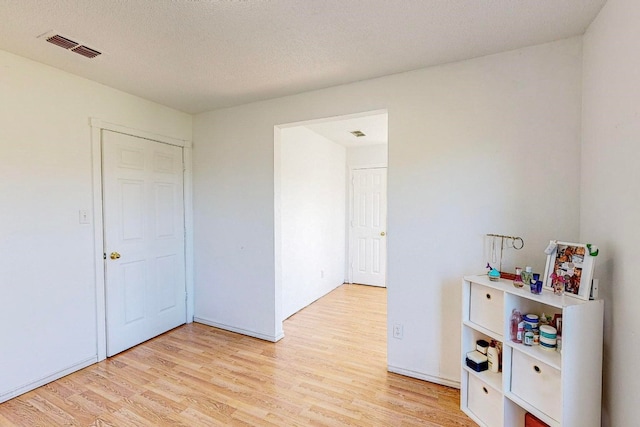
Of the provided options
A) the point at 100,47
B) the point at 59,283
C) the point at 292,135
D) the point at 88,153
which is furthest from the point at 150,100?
the point at 59,283

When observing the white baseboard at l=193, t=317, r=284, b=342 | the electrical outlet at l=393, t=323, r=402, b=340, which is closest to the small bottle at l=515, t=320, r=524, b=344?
the electrical outlet at l=393, t=323, r=402, b=340

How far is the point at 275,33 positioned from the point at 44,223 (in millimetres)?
2151

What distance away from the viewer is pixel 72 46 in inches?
78.5

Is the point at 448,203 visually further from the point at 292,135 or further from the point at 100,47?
the point at 100,47

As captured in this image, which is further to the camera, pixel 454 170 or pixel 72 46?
pixel 454 170

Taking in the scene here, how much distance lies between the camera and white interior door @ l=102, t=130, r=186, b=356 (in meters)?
2.72

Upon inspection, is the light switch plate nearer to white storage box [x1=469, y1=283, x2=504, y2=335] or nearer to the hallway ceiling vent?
the hallway ceiling vent

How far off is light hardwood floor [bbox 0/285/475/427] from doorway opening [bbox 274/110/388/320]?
626 mm

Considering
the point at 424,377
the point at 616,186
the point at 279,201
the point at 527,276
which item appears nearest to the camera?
the point at 616,186

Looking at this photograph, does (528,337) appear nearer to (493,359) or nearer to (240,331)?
(493,359)

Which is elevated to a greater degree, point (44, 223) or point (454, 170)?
point (454, 170)

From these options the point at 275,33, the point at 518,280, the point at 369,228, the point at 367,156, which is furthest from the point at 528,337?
the point at 367,156

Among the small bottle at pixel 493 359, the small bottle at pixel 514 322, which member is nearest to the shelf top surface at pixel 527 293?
the small bottle at pixel 514 322

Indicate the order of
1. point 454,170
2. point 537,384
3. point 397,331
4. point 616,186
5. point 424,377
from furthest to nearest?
point 397,331, point 424,377, point 454,170, point 537,384, point 616,186
